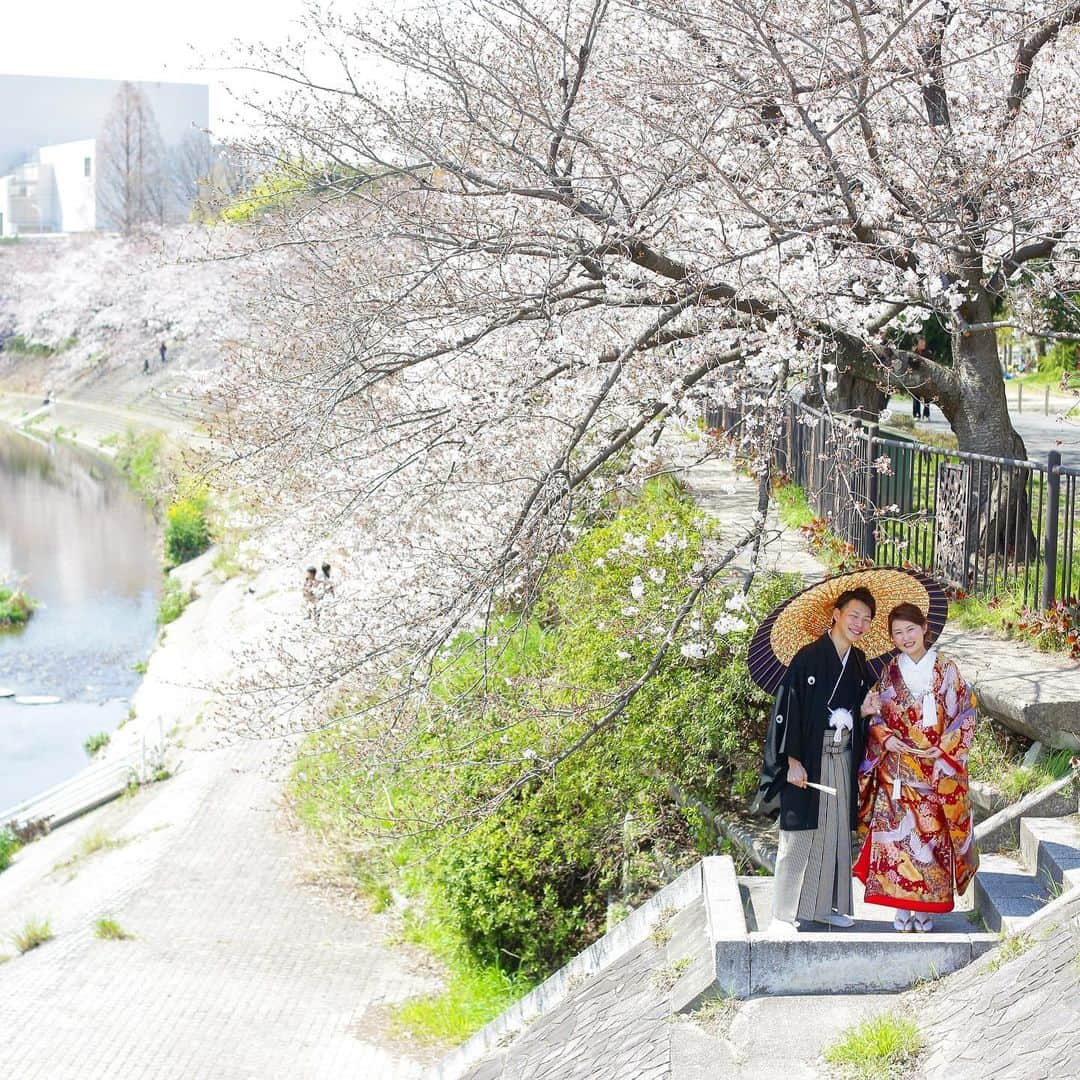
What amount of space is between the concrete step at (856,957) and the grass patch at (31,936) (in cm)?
853

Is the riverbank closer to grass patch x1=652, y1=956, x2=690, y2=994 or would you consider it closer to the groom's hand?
grass patch x1=652, y1=956, x2=690, y2=994

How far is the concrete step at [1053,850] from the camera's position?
5.89m

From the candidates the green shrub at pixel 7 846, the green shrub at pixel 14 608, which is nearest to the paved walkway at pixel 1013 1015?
the green shrub at pixel 7 846

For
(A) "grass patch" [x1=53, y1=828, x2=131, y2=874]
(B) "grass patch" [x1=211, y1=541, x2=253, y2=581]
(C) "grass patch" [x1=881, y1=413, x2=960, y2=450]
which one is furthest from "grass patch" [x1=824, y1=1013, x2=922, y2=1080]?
(B) "grass patch" [x1=211, y1=541, x2=253, y2=581]

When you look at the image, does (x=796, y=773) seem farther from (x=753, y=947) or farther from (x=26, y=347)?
(x=26, y=347)

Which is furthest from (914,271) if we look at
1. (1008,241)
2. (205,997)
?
(205,997)

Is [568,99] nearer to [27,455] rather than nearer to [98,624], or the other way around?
[98,624]

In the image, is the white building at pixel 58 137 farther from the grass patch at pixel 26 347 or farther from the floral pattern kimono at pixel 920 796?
the floral pattern kimono at pixel 920 796

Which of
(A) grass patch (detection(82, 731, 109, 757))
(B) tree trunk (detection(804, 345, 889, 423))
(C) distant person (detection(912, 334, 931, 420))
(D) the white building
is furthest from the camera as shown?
(D) the white building

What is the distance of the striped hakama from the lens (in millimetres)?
5660

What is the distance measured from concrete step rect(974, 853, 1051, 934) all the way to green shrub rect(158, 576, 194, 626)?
2247cm

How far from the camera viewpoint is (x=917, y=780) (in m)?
5.64

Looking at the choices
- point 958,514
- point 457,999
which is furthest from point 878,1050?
point 457,999

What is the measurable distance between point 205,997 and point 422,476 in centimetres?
452
